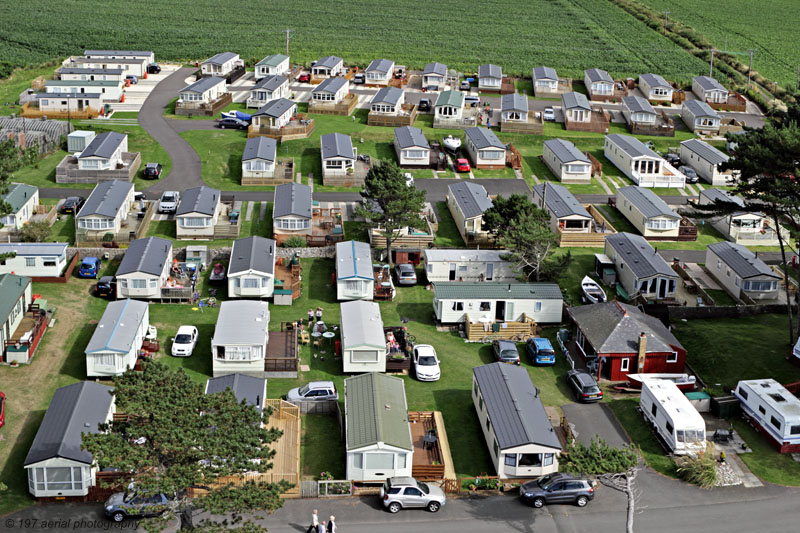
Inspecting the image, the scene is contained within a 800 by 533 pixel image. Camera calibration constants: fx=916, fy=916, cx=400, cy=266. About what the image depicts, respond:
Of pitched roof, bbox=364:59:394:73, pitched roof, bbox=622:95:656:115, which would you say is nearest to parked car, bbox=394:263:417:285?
pitched roof, bbox=622:95:656:115

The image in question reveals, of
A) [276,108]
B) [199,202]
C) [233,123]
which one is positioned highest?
[276,108]

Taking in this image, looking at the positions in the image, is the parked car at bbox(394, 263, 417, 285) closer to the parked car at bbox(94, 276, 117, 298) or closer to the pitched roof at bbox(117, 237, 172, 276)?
the pitched roof at bbox(117, 237, 172, 276)

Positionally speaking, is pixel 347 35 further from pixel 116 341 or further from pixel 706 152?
pixel 116 341

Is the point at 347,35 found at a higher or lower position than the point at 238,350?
higher

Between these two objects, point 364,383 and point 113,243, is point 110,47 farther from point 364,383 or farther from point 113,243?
point 364,383

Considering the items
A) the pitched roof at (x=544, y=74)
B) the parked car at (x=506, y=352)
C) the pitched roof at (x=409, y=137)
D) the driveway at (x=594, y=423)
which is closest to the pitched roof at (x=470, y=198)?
the pitched roof at (x=409, y=137)

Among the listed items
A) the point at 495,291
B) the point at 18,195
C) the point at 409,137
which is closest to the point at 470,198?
the point at 409,137
